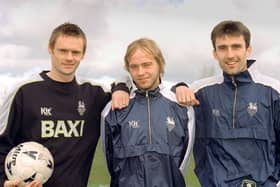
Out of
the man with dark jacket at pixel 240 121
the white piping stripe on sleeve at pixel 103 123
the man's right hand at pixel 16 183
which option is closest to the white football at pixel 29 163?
the man's right hand at pixel 16 183

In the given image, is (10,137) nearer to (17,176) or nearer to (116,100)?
(17,176)

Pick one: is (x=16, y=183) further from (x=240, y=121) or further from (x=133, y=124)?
(x=240, y=121)

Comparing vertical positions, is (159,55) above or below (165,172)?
above

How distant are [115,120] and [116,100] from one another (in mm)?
175

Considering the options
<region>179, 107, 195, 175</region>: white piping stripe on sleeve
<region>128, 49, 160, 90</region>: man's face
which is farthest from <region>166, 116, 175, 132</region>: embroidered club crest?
<region>128, 49, 160, 90</region>: man's face

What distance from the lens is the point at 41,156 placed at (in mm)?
4051

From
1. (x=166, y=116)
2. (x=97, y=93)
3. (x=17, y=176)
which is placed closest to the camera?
(x=17, y=176)

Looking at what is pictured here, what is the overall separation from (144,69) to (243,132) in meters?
1.02

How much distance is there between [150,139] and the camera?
4.19 metres

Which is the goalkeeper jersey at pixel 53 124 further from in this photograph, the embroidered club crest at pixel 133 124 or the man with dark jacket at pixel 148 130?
the embroidered club crest at pixel 133 124

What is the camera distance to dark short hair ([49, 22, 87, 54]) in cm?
448

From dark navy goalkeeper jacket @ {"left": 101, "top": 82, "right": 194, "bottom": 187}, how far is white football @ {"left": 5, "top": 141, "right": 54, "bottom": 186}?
0.60 m

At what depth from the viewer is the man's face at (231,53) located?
4.31 meters

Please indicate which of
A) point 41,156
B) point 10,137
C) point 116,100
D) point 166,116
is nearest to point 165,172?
point 166,116
